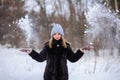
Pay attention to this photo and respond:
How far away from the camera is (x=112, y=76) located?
1000 centimetres

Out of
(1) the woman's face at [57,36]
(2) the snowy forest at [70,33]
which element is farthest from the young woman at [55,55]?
(2) the snowy forest at [70,33]

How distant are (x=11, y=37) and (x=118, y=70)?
57.0 feet

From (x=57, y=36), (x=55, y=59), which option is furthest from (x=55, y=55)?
(x=57, y=36)

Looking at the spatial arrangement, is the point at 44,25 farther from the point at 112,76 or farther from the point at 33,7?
the point at 112,76

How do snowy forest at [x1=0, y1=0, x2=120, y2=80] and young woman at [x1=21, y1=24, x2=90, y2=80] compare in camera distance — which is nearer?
young woman at [x1=21, y1=24, x2=90, y2=80]

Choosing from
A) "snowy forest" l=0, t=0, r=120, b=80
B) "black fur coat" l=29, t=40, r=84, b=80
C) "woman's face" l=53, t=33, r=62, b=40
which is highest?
"woman's face" l=53, t=33, r=62, b=40

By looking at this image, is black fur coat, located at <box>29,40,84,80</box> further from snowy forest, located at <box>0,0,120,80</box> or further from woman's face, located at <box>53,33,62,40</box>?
snowy forest, located at <box>0,0,120,80</box>

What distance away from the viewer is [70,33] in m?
36.2

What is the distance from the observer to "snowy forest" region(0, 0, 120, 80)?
11.2 metres

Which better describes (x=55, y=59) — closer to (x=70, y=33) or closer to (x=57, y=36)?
(x=57, y=36)

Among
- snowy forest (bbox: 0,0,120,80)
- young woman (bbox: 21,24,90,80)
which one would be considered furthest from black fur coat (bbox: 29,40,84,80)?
snowy forest (bbox: 0,0,120,80)

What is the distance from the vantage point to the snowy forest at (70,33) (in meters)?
11.2

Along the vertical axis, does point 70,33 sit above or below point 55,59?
below

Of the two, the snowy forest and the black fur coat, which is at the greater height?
the black fur coat
